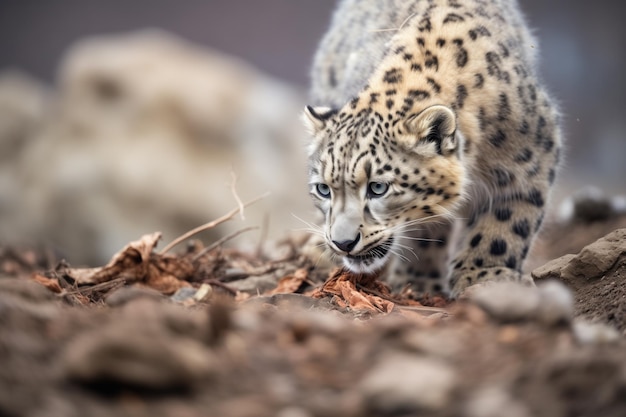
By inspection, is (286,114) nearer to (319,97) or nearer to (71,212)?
(71,212)

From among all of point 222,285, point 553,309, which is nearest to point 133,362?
A: point 553,309

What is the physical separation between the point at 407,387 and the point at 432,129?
9.21 feet

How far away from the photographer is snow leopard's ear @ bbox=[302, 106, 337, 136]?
5.27 m

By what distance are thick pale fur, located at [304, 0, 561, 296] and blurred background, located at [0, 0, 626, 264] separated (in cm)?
921

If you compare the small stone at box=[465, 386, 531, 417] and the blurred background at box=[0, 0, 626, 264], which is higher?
the blurred background at box=[0, 0, 626, 264]

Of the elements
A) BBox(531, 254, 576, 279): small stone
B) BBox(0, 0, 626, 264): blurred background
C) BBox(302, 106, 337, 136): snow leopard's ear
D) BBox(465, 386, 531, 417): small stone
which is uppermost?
BBox(0, 0, 626, 264): blurred background

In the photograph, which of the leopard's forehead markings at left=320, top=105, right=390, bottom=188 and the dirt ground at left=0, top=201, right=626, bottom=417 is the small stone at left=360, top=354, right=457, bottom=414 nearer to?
the dirt ground at left=0, top=201, right=626, bottom=417

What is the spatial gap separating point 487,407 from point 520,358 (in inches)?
13.4

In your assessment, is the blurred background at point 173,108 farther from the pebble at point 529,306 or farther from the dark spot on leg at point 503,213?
the pebble at point 529,306

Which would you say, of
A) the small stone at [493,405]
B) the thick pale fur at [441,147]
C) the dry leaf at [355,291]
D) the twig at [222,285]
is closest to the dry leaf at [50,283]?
the twig at [222,285]

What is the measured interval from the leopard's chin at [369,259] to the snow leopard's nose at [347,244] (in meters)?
0.11

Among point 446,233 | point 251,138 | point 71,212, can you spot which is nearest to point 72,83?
point 71,212

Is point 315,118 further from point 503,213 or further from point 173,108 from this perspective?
point 173,108

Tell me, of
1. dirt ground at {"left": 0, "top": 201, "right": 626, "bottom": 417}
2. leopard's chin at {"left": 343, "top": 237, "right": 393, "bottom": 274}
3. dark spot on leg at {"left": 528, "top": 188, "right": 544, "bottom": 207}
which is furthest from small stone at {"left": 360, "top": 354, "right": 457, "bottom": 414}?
dark spot on leg at {"left": 528, "top": 188, "right": 544, "bottom": 207}
